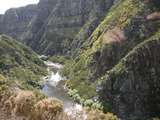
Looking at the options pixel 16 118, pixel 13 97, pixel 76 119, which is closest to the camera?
pixel 76 119

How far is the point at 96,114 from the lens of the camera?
86875mm

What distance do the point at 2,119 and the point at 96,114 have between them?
20532 mm

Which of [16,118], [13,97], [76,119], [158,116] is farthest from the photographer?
[158,116]

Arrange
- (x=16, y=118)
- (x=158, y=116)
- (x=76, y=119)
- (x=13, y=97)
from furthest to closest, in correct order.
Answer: (x=158, y=116), (x=13, y=97), (x=16, y=118), (x=76, y=119)

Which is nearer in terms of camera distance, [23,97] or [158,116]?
[23,97]

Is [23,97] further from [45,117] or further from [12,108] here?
[45,117]

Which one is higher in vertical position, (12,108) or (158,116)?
(12,108)

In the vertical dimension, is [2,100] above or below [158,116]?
above

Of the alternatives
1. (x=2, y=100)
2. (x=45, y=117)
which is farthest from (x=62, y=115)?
(x=2, y=100)

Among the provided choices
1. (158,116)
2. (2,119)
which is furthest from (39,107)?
(158,116)

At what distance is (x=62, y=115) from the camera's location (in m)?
88.2

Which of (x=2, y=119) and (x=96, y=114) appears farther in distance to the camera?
(x=2, y=119)

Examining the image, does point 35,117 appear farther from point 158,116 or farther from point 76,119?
point 158,116

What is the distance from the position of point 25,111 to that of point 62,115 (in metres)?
10.7
